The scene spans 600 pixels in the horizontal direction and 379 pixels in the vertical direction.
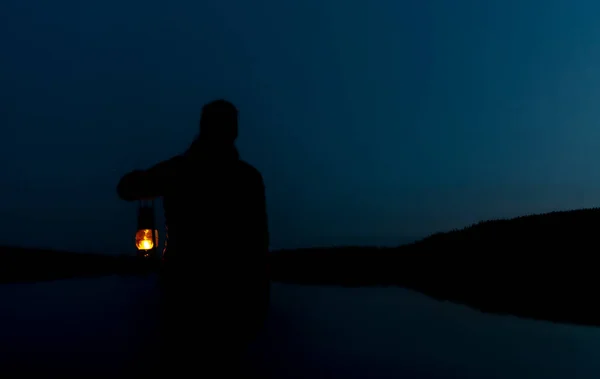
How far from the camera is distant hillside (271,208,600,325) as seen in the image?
7.19 m

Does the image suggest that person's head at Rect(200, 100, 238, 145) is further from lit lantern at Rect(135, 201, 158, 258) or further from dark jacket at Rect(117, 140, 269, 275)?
lit lantern at Rect(135, 201, 158, 258)

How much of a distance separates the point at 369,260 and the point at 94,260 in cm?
792

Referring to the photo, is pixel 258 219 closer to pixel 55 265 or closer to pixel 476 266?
pixel 476 266

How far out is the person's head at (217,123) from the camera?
7.22ft

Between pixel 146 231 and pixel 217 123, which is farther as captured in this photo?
pixel 146 231

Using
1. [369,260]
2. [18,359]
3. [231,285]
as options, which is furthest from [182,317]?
[369,260]

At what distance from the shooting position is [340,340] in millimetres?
4070

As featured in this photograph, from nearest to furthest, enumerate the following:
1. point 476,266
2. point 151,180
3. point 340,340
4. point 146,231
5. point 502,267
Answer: point 151,180, point 340,340, point 146,231, point 502,267, point 476,266

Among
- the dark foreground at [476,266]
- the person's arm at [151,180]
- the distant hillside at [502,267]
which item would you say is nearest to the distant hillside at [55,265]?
the dark foreground at [476,266]

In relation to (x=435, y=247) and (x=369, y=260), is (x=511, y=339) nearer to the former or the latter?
(x=435, y=247)

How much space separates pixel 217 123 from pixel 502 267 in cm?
859

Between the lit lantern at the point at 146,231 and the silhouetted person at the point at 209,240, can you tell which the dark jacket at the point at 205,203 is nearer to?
the silhouetted person at the point at 209,240

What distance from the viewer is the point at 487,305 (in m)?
6.74

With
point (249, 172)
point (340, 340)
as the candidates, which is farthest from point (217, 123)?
point (340, 340)
